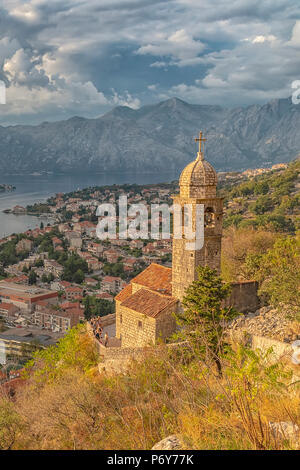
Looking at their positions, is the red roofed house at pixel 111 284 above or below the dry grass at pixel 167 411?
below

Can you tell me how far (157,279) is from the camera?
11102 mm

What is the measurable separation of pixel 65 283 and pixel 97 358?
39.9 meters

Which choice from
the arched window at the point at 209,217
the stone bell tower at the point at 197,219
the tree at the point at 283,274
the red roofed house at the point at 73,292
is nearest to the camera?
the tree at the point at 283,274

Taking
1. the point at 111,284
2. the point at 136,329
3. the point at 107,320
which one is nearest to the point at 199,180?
the point at 136,329

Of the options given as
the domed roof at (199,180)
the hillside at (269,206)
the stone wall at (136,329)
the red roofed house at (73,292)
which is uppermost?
the domed roof at (199,180)

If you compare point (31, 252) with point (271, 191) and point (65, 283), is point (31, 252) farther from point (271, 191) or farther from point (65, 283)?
point (271, 191)

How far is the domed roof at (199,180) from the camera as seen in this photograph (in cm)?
955

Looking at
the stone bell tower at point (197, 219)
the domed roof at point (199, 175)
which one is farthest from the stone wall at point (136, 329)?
the domed roof at point (199, 175)

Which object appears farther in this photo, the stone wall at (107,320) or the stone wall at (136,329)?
the stone wall at (107,320)

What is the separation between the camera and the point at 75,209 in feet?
319

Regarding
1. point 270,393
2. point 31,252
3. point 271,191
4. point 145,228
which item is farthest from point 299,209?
point 31,252

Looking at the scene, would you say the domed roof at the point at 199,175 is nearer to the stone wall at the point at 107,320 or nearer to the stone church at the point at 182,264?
the stone church at the point at 182,264

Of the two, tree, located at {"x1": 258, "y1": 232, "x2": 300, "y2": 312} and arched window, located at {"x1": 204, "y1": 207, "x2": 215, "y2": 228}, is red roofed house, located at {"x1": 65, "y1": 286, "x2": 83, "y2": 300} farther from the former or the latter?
arched window, located at {"x1": 204, "y1": 207, "x2": 215, "y2": 228}

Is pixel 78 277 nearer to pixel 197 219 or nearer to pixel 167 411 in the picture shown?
pixel 197 219
